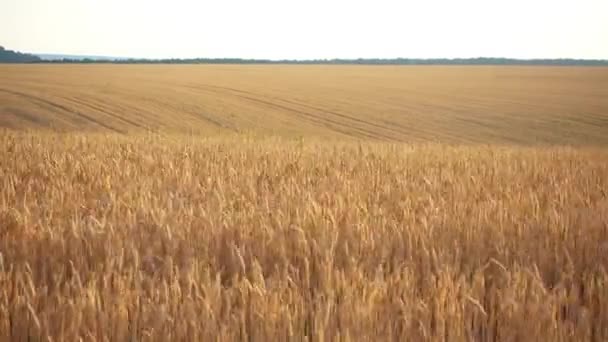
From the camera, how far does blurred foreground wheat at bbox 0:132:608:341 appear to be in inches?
77.9

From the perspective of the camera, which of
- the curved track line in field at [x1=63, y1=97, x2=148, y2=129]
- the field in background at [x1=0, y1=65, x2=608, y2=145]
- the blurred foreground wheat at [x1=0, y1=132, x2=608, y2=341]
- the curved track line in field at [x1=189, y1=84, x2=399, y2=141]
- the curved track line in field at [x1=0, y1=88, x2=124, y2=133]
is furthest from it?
the curved track line in field at [x1=189, y1=84, x2=399, y2=141]

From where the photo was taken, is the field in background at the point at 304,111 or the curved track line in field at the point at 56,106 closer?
the curved track line in field at the point at 56,106

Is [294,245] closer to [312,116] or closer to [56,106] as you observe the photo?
[56,106]

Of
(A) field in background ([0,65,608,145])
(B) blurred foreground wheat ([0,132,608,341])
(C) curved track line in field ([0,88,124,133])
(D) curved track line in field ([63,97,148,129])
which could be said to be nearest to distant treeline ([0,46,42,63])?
(A) field in background ([0,65,608,145])

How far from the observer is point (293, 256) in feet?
9.37

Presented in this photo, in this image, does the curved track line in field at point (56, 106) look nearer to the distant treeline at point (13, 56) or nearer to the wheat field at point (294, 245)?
the wheat field at point (294, 245)

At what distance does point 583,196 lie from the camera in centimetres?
482

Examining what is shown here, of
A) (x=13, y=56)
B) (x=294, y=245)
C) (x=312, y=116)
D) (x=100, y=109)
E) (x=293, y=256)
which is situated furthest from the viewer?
(x=13, y=56)

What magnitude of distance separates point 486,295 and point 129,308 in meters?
1.31

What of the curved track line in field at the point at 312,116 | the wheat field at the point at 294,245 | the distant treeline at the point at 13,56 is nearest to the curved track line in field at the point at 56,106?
the curved track line in field at the point at 312,116

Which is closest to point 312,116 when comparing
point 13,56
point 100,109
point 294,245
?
point 100,109

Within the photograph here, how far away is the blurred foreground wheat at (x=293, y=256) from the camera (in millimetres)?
1979

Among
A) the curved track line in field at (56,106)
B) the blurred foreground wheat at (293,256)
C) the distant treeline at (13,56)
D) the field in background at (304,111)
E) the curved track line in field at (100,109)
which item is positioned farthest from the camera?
the distant treeline at (13,56)

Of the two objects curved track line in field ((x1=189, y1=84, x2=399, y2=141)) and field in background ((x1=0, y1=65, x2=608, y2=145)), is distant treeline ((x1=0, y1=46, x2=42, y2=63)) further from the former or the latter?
curved track line in field ((x1=189, y1=84, x2=399, y2=141))
